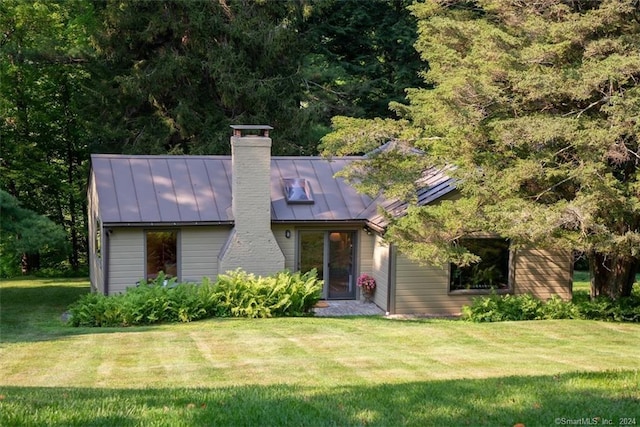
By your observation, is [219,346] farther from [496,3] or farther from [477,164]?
[496,3]

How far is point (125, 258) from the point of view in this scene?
1457 cm

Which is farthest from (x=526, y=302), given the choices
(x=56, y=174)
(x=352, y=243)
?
(x=56, y=174)

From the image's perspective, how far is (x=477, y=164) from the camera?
12242mm

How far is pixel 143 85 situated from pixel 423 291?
500 inches

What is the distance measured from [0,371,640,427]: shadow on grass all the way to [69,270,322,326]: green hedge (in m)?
6.37

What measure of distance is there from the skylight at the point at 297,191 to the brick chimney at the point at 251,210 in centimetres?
96

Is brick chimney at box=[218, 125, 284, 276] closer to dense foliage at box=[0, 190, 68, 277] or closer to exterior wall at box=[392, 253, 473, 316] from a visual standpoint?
exterior wall at box=[392, 253, 473, 316]

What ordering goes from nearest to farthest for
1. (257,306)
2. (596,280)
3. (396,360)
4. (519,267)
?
1. (396,360)
2. (257,306)
3. (596,280)
4. (519,267)

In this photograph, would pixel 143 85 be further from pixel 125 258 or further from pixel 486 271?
pixel 486 271

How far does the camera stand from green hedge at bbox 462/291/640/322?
1340 centimetres

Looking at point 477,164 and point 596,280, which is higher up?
point 477,164

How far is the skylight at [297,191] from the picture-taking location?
Result: 1582 cm

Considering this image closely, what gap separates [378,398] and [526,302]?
8989mm

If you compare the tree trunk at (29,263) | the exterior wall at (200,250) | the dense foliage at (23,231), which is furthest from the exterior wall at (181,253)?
the tree trunk at (29,263)
